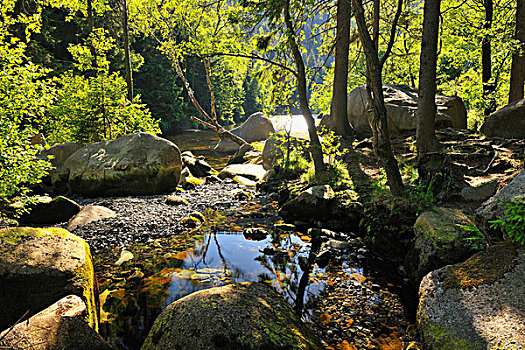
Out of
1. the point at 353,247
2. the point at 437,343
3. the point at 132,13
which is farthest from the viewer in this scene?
the point at 132,13

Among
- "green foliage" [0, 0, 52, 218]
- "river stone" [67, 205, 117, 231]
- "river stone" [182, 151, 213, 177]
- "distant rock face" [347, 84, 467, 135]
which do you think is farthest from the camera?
"river stone" [182, 151, 213, 177]

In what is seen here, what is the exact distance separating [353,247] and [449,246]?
201cm

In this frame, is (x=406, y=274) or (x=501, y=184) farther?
(x=501, y=184)

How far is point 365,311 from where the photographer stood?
4148mm

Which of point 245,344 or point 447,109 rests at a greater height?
point 447,109

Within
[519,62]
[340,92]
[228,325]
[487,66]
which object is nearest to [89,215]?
[228,325]

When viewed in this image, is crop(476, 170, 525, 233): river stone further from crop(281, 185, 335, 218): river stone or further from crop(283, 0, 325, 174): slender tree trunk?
crop(283, 0, 325, 174): slender tree trunk

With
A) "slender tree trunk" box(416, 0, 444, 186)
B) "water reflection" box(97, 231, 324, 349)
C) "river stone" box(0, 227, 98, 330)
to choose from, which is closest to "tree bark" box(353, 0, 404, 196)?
"slender tree trunk" box(416, 0, 444, 186)

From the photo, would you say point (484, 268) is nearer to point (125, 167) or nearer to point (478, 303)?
point (478, 303)

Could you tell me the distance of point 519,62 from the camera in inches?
394

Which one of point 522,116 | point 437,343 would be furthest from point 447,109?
point 437,343

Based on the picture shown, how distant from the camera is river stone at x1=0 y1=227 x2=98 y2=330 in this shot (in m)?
3.25

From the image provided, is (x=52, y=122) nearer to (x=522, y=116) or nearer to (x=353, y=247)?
(x=353, y=247)

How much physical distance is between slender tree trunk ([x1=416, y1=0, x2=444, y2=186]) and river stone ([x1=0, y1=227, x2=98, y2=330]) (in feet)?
20.2
